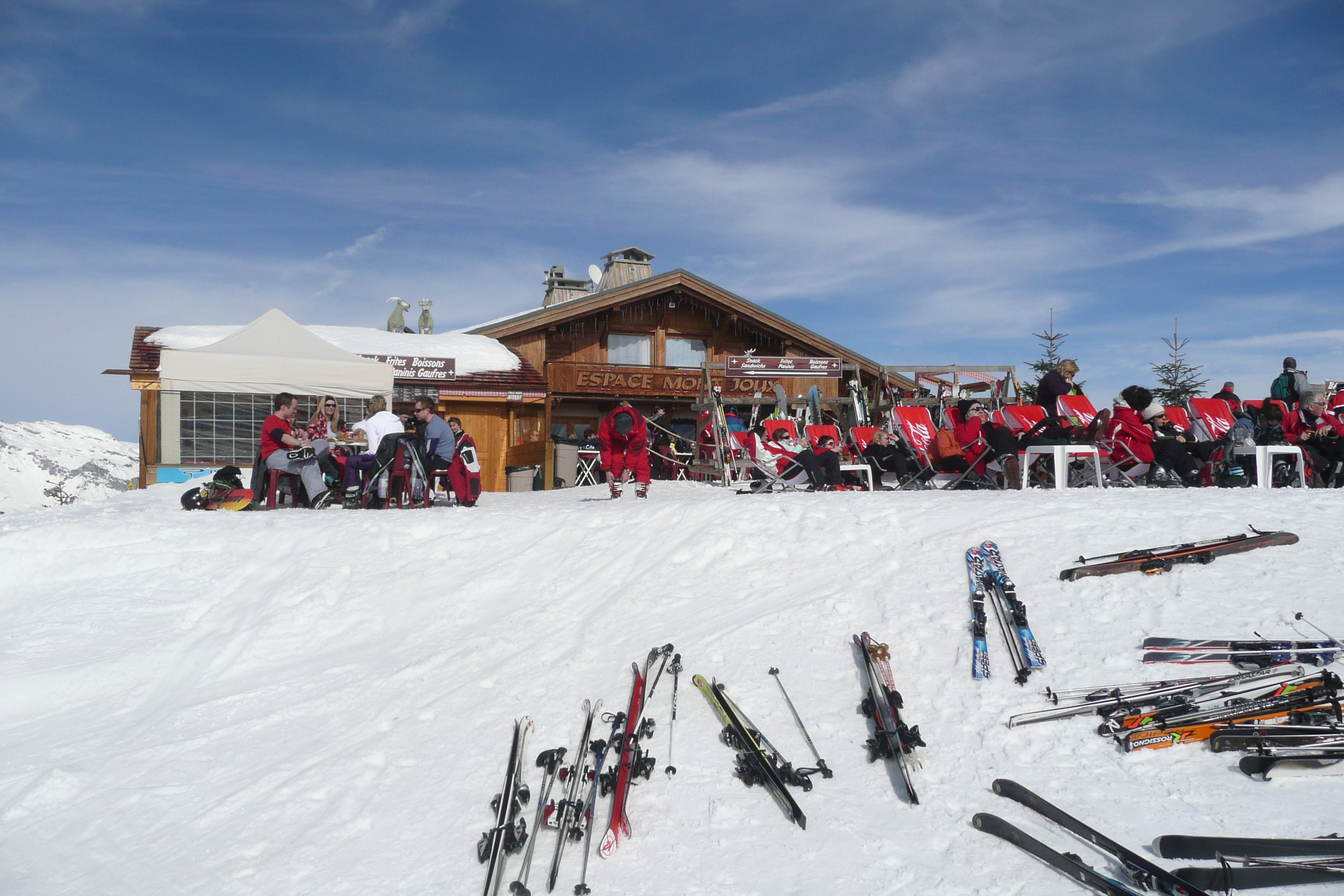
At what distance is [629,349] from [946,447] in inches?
472

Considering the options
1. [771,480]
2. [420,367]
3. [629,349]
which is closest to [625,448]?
[771,480]

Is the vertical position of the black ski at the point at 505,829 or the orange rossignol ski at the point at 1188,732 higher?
the orange rossignol ski at the point at 1188,732

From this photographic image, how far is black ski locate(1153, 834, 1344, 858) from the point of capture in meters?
2.99

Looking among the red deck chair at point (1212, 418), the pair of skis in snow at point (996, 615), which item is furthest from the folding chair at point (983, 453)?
the pair of skis in snow at point (996, 615)

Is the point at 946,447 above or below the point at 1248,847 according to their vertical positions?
above

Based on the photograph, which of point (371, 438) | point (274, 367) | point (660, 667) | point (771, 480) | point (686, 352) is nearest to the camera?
point (660, 667)

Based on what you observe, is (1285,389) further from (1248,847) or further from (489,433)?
(489,433)

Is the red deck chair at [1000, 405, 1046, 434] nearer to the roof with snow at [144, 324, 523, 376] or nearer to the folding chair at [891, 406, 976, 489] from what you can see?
the folding chair at [891, 406, 976, 489]

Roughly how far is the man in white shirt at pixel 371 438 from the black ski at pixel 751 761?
574 cm

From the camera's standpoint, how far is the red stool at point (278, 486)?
28.3ft

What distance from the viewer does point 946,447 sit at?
31.5 ft

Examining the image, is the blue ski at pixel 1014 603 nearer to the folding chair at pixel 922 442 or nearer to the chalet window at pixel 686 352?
the folding chair at pixel 922 442

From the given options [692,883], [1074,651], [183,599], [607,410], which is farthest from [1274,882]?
[607,410]

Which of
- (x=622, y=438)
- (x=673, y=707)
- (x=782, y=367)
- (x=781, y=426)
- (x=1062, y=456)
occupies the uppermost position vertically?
(x=782, y=367)
